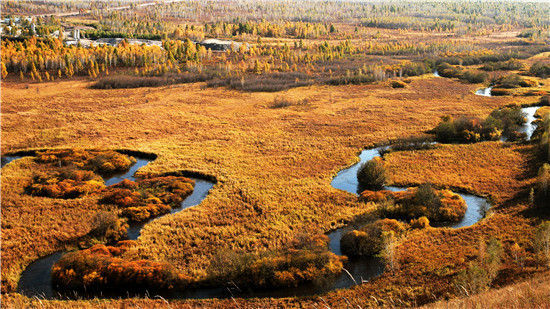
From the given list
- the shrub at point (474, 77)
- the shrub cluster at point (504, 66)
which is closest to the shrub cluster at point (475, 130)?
the shrub at point (474, 77)

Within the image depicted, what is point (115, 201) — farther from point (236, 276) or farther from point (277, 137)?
point (277, 137)

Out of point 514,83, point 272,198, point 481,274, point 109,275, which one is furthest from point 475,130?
point 109,275

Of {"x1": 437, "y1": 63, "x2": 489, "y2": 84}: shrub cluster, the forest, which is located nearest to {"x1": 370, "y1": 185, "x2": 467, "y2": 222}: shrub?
the forest

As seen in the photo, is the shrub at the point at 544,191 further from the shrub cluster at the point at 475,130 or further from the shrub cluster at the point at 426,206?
the shrub cluster at the point at 475,130

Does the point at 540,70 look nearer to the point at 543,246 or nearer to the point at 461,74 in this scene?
the point at 461,74

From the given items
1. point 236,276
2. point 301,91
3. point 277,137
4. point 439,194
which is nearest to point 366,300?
point 236,276

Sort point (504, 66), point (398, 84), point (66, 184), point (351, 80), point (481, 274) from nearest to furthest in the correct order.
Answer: point (481, 274) → point (66, 184) → point (398, 84) → point (351, 80) → point (504, 66)
